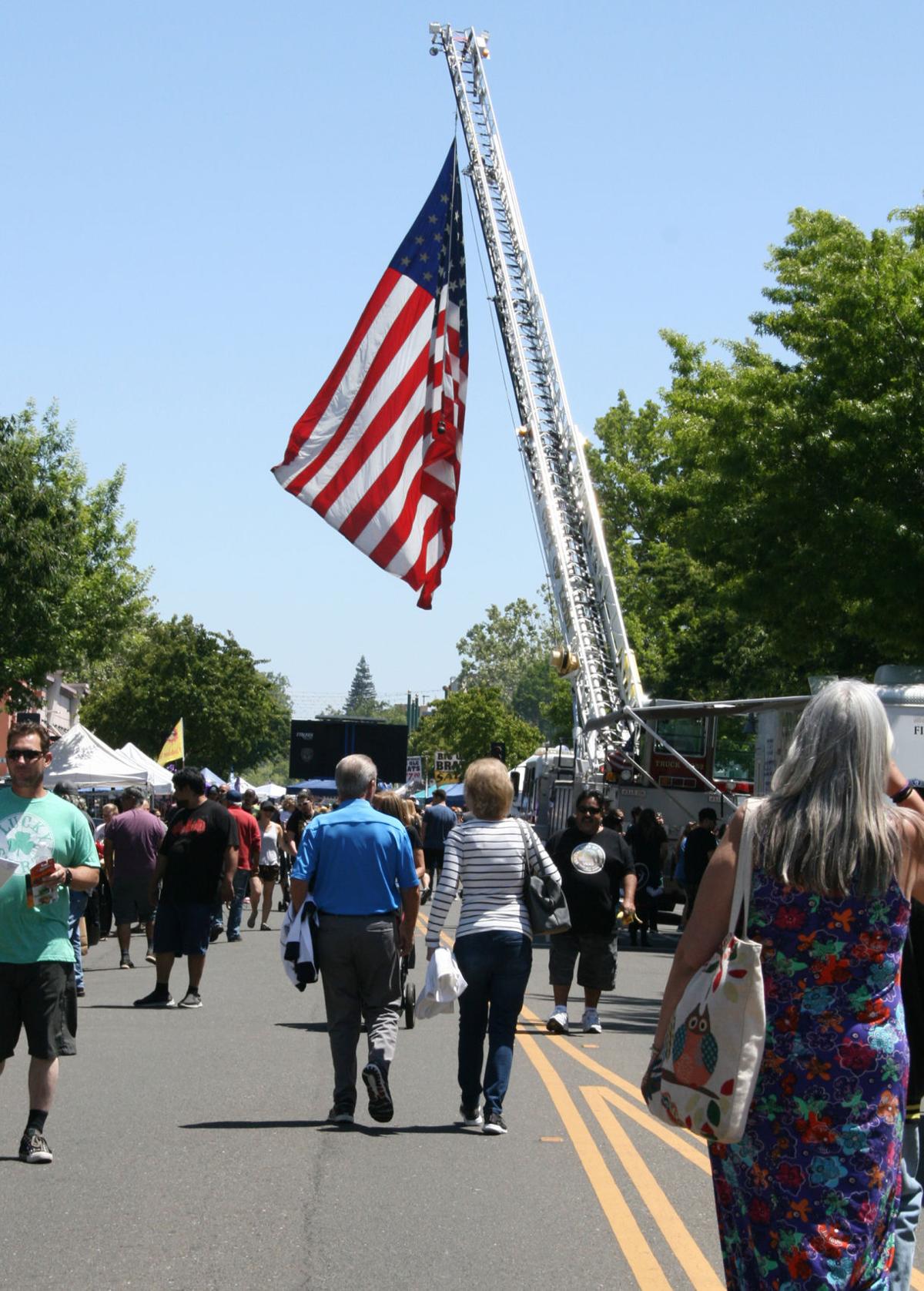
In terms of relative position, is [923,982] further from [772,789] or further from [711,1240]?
[711,1240]

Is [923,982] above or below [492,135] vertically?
below

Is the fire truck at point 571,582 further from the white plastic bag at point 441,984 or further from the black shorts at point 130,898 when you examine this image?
the white plastic bag at point 441,984

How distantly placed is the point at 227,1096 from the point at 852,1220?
19.8ft

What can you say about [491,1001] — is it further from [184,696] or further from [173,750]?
[184,696]

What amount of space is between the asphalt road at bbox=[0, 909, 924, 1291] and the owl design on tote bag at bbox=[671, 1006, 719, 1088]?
7.24 feet

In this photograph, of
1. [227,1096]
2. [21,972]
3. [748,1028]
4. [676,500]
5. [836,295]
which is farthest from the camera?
[676,500]

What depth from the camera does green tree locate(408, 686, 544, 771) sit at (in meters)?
99.6

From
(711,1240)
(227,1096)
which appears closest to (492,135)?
(227,1096)

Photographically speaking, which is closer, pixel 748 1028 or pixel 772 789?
pixel 748 1028

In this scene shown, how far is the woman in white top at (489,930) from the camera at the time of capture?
8.41 metres

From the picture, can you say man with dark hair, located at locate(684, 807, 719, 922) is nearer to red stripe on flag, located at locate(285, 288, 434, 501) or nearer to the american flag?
the american flag

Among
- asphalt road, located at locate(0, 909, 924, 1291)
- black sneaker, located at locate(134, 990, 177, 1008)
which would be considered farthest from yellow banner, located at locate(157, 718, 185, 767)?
asphalt road, located at locate(0, 909, 924, 1291)

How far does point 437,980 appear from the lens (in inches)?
322

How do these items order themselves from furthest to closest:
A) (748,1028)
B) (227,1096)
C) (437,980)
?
1. (227,1096)
2. (437,980)
3. (748,1028)
